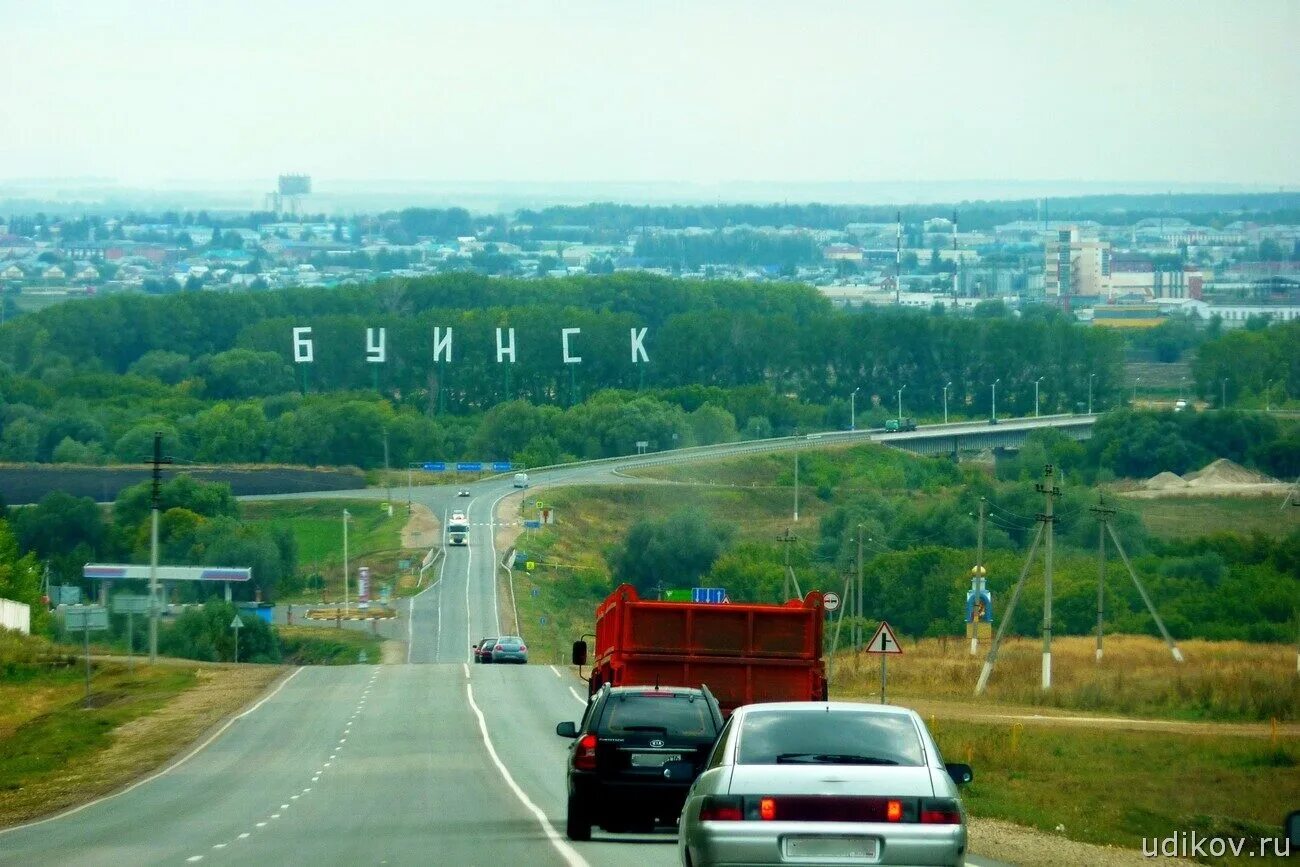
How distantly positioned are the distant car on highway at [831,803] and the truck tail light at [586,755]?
6.81 m

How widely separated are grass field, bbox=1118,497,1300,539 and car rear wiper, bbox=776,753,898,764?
97.8 m

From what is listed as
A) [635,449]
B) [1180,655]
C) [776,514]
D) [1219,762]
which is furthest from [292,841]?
[635,449]

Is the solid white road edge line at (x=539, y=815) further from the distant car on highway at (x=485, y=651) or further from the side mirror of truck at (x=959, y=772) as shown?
the distant car on highway at (x=485, y=651)

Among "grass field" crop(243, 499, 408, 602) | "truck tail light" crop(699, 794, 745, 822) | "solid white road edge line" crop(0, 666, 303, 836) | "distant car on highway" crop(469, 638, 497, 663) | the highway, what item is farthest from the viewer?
"grass field" crop(243, 499, 408, 602)

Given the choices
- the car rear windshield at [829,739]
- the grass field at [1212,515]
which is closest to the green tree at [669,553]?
the grass field at [1212,515]

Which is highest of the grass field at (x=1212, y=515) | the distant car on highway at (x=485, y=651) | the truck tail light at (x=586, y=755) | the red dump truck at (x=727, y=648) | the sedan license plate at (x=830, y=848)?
the sedan license plate at (x=830, y=848)

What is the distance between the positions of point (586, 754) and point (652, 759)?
26.8 inches

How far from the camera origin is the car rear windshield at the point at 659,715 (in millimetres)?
21125

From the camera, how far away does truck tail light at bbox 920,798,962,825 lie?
13664 mm

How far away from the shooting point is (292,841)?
22125 millimetres

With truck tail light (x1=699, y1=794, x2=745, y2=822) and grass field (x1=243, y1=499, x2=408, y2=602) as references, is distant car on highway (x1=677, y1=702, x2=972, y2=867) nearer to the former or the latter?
truck tail light (x1=699, y1=794, x2=745, y2=822)

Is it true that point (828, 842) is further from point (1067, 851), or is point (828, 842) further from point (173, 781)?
point (173, 781)

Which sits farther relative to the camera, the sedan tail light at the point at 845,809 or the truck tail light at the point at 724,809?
the truck tail light at the point at 724,809

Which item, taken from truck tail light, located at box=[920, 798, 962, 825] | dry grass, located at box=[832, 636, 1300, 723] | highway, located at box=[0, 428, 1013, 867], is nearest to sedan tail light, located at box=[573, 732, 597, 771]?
highway, located at box=[0, 428, 1013, 867]
